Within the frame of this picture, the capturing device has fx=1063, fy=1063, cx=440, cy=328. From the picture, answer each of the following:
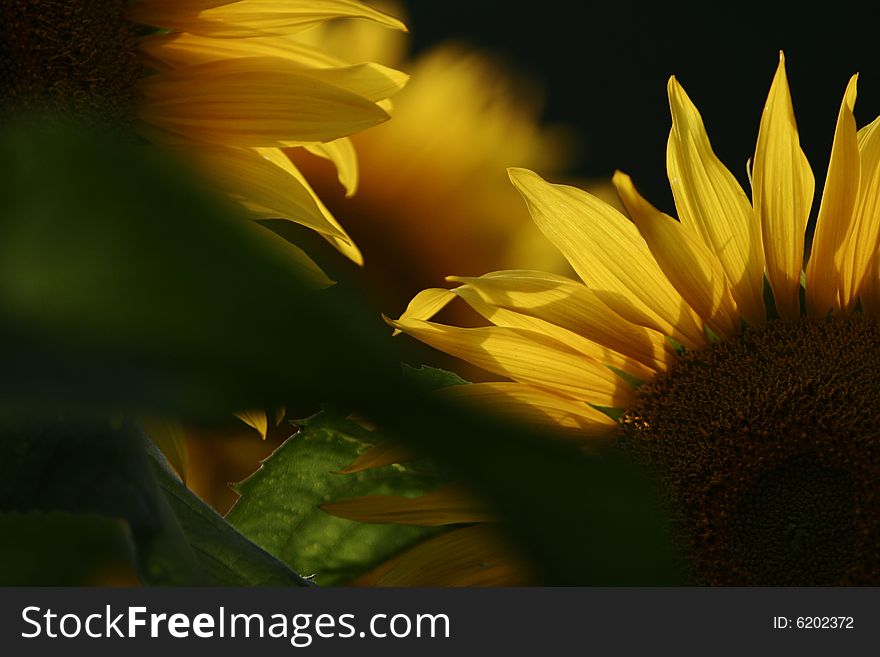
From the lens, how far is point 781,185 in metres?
0.33

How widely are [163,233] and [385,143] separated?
504 mm

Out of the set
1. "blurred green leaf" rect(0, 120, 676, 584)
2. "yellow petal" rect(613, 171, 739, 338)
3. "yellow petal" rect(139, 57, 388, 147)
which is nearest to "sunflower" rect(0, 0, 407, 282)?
"yellow petal" rect(139, 57, 388, 147)

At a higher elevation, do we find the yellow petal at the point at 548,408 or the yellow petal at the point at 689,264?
the yellow petal at the point at 689,264

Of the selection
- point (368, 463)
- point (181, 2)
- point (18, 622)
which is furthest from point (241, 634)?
point (181, 2)

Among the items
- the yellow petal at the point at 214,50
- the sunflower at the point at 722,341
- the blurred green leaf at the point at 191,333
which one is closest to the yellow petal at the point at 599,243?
the sunflower at the point at 722,341

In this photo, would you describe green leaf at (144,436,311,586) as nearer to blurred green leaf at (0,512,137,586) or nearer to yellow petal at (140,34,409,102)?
blurred green leaf at (0,512,137,586)

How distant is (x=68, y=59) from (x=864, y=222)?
28 cm

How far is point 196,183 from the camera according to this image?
46 millimetres

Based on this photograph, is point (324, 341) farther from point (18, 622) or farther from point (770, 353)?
point (770, 353)

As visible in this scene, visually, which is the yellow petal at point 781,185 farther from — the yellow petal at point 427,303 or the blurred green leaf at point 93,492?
the blurred green leaf at point 93,492

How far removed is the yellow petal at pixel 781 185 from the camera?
33 centimetres

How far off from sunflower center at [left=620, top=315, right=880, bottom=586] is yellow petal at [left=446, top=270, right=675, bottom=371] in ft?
0.07

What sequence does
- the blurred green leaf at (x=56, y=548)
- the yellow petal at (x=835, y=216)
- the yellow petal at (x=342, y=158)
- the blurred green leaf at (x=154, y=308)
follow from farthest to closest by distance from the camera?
the yellow petal at (x=342, y=158) < the yellow petal at (x=835, y=216) < the blurred green leaf at (x=56, y=548) < the blurred green leaf at (x=154, y=308)

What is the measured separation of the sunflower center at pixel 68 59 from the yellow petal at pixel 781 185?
232 mm
